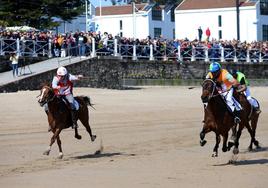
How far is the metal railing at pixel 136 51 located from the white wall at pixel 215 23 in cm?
2239

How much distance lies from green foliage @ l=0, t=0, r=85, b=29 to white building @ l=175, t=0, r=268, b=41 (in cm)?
2166

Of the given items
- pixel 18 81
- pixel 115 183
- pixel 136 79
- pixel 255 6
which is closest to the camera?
pixel 115 183

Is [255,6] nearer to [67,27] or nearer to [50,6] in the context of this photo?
[67,27]

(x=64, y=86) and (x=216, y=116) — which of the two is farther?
(x=64, y=86)

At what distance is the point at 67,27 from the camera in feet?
240

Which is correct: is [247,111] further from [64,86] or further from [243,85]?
[64,86]

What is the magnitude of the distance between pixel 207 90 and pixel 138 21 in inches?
2527

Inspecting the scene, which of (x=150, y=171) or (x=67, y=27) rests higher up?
(x=67, y=27)

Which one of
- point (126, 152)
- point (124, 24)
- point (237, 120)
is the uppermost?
point (124, 24)

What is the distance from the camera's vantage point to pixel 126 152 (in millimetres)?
16375

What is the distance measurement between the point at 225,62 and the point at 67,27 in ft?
99.9

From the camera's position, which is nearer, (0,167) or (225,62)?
(0,167)

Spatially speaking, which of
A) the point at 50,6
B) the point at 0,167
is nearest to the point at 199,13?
the point at 50,6

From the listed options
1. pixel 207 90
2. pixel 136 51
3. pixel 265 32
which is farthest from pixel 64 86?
pixel 265 32
